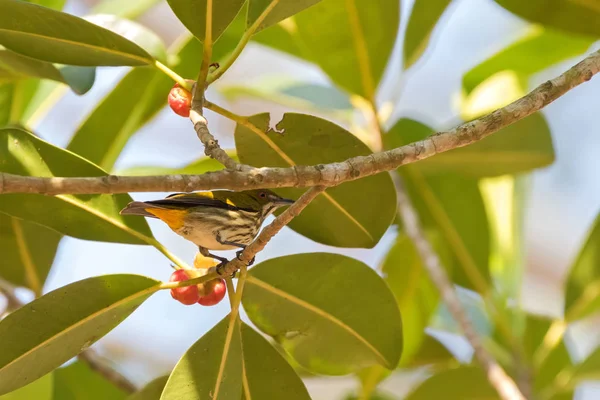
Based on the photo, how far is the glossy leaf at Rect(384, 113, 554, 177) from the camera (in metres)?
1.88

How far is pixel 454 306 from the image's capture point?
1.86 meters

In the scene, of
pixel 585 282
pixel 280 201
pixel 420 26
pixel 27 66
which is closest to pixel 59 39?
pixel 27 66

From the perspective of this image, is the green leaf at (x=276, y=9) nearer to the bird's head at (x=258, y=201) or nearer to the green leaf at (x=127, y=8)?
the bird's head at (x=258, y=201)

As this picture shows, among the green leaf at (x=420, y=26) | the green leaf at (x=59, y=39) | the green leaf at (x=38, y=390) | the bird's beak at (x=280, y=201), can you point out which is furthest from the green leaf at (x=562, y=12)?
the green leaf at (x=38, y=390)

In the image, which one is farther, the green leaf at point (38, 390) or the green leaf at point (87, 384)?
the green leaf at point (87, 384)

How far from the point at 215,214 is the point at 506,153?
0.86 m

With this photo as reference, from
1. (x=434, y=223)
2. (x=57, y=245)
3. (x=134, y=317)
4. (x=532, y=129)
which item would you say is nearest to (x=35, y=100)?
(x=57, y=245)

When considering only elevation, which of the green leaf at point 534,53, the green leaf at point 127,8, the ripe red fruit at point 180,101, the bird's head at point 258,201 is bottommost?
the ripe red fruit at point 180,101

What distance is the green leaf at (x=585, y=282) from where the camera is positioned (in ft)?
6.68

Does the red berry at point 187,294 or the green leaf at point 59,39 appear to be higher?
the green leaf at point 59,39

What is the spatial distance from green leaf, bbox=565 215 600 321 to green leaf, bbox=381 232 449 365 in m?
0.46

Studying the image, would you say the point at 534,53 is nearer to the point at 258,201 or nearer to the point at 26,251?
the point at 258,201

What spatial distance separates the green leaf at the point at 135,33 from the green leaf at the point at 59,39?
0.34 m

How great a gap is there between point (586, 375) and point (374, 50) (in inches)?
46.2
